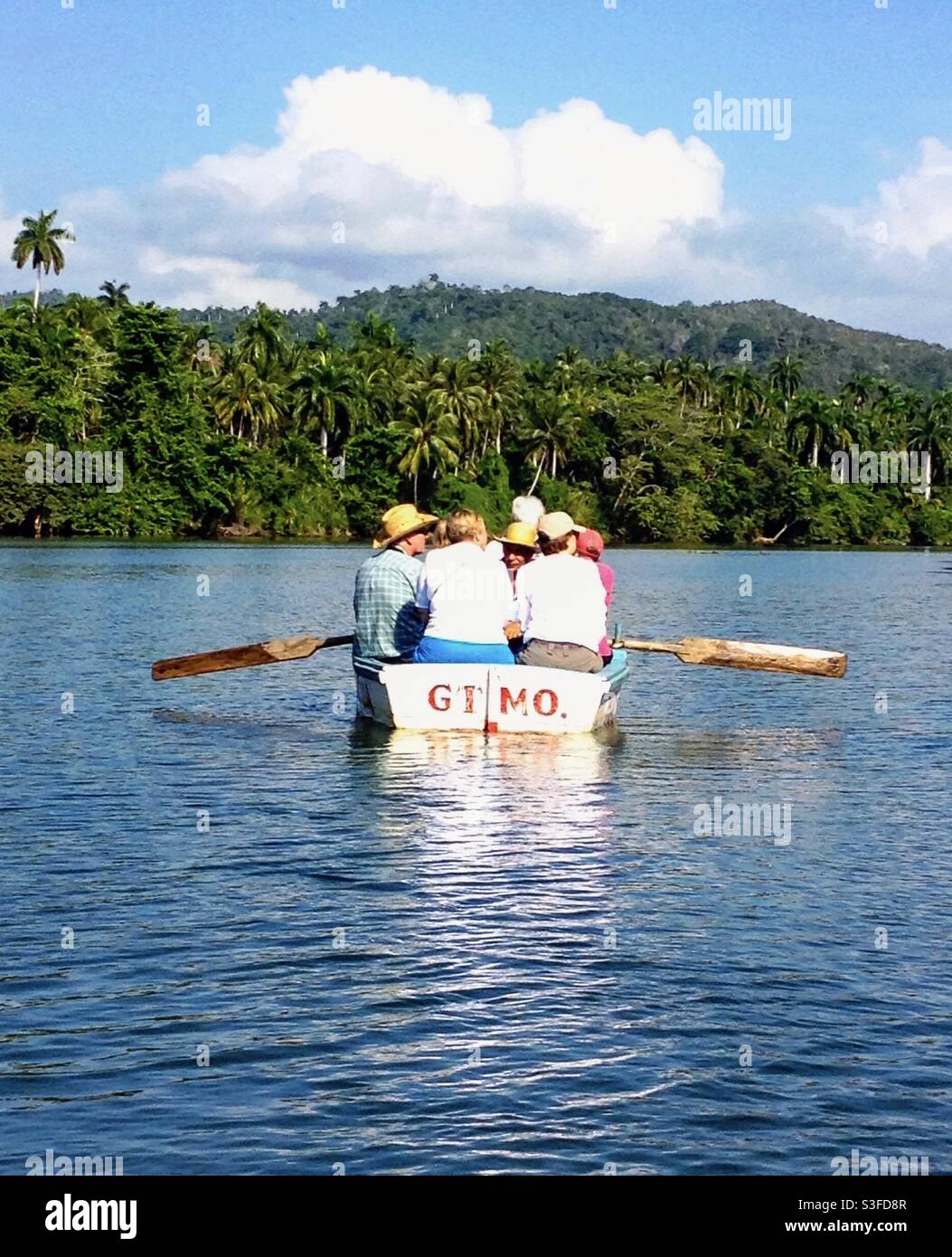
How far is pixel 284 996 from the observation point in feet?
32.8

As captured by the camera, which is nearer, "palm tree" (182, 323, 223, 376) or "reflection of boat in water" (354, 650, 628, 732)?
"reflection of boat in water" (354, 650, 628, 732)

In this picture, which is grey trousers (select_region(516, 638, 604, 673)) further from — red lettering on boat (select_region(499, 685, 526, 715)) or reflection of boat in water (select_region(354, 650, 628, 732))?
red lettering on boat (select_region(499, 685, 526, 715))

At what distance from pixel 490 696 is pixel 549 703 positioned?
0.71 meters

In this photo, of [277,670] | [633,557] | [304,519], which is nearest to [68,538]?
[304,519]

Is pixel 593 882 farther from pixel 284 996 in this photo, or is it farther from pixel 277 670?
pixel 277 670

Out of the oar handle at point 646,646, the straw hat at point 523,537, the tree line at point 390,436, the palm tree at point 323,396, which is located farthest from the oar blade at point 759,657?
the palm tree at point 323,396

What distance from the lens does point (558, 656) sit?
19328 millimetres

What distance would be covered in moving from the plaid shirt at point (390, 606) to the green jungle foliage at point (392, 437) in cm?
6896

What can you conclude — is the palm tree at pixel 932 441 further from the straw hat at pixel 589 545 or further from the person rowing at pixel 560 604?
the person rowing at pixel 560 604

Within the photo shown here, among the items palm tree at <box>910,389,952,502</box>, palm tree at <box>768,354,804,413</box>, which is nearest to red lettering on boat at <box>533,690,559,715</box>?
palm tree at <box>910,389,952,502</box>

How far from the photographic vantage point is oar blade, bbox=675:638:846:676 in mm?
22703

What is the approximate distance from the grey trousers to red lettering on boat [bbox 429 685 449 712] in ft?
3.01

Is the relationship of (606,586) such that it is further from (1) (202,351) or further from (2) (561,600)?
(1) (202,351)

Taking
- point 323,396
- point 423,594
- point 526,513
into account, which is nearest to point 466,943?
point 423,594
